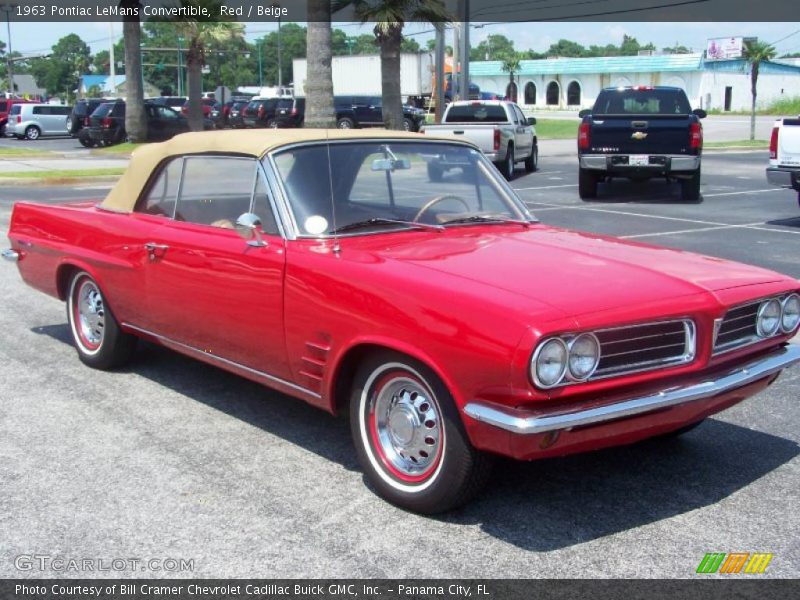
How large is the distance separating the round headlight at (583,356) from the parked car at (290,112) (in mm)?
35631

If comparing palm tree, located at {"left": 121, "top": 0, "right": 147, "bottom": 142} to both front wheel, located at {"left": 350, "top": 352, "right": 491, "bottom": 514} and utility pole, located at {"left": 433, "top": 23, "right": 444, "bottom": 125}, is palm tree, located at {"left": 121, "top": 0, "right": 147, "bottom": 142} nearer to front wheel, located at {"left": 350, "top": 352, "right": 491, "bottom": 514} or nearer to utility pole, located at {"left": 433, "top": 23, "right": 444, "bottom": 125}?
utility pole, located at {"left": 433, "top": 23, "right": 444, "bottom": 125}

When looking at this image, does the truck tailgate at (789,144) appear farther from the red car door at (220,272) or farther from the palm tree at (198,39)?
the palm tree at (198,39)

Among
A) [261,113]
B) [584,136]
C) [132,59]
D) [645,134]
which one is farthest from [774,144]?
[261,113]

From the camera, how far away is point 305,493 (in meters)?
4.20

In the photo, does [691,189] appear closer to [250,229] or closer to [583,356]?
[250,229]

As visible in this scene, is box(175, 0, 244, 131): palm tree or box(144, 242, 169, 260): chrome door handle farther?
box(175, 0, 244, 131): palm tree

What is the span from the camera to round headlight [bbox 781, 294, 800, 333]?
14.3ft

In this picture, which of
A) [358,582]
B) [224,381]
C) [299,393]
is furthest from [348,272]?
[224,381]

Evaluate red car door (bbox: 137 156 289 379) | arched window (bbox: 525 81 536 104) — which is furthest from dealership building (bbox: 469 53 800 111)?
red car door (bbox: 137 156 289 379)

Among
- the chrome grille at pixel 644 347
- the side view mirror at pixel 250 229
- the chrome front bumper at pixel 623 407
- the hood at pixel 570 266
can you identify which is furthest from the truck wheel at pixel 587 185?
the chrome grille at pixel 644 347

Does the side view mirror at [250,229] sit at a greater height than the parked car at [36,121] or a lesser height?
lesser

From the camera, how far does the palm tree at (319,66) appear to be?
20859 millimetres

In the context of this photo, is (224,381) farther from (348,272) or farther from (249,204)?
(348,272)

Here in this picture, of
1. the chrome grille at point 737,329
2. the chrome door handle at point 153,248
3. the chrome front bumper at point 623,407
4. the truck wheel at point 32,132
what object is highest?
the truck wheel at point 32,132
